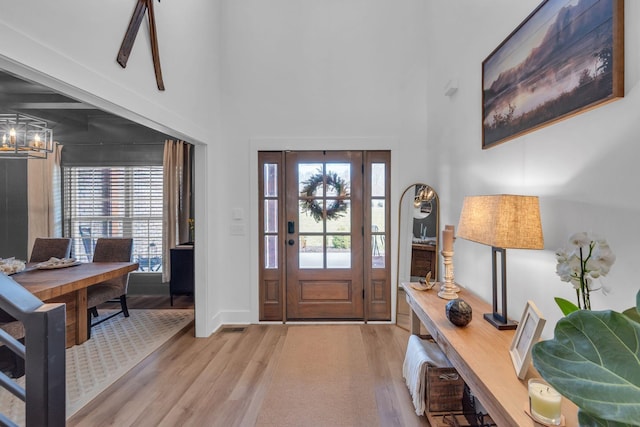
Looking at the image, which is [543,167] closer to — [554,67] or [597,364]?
[554,67]

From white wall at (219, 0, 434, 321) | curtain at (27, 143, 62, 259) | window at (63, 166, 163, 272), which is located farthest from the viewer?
window at (63, 166, 163, 272)

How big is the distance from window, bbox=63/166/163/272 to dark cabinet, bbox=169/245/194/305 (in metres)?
0.74

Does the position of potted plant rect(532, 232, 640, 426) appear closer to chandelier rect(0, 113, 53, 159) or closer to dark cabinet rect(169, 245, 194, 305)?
dark cabinet rect(169, 245, 194, 305)

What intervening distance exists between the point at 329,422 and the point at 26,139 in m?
3.99

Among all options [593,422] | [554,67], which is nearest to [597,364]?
[593,422]

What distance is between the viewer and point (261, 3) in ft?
11.5

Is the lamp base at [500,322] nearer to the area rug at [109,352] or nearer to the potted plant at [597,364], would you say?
the potted plant at [597,364]

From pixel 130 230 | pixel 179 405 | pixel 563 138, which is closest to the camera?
pixel 563 138

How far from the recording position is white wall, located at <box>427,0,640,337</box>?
1084 mm

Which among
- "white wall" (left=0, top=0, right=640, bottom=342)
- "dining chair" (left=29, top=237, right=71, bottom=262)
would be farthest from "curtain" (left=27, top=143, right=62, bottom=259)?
"white wall" (left=0, top=0, right=640, bottom=342)

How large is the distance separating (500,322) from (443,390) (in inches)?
25.4

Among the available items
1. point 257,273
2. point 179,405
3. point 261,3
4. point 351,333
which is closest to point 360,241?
point 351,333

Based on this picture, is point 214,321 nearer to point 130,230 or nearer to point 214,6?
point 130,230

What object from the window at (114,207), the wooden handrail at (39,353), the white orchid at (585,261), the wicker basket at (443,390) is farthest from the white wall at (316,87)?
the wooden handrail at (39,353)
